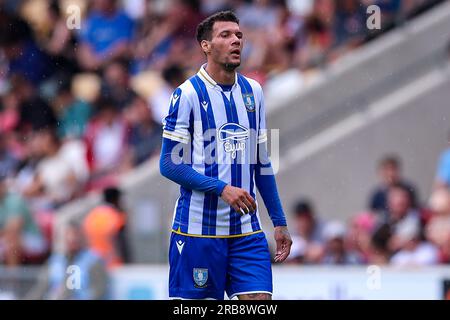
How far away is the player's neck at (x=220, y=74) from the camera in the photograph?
7867mm

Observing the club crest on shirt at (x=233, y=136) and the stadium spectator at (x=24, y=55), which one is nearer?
the club crest on shirt at (x=233, y=136)

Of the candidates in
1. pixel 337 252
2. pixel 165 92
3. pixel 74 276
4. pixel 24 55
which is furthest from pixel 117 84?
pixel 337 252

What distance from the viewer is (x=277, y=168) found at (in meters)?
14.1

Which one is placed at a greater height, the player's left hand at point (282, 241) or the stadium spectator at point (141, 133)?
the stadium spectator at point (141, 133)

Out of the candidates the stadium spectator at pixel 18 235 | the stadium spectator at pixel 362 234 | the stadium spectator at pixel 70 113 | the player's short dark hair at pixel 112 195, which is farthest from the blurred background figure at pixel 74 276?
the stadium spectator at pixel 362 234

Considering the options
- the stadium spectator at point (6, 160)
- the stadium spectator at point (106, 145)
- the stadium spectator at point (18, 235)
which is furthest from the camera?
the stadium spectator at point (6, 160)

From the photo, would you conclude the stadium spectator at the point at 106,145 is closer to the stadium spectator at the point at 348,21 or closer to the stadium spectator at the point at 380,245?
the stadium spectator at the point at 348,21

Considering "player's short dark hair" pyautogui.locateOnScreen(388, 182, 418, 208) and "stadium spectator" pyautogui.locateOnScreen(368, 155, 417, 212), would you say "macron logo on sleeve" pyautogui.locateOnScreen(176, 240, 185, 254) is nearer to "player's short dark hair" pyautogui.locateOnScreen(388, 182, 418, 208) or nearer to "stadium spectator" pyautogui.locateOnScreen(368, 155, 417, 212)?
"player's short dark hair" pyautogui.locateOnScreen(388, 182, 418, 208)

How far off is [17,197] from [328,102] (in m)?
3.50

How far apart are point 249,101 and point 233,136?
0.24m

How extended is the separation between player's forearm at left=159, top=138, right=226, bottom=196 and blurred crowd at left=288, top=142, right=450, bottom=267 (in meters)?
4.82

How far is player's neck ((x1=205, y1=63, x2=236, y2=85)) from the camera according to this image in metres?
7.87

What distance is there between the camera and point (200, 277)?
784 cm

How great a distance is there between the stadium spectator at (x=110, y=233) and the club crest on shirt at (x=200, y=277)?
5218mm
